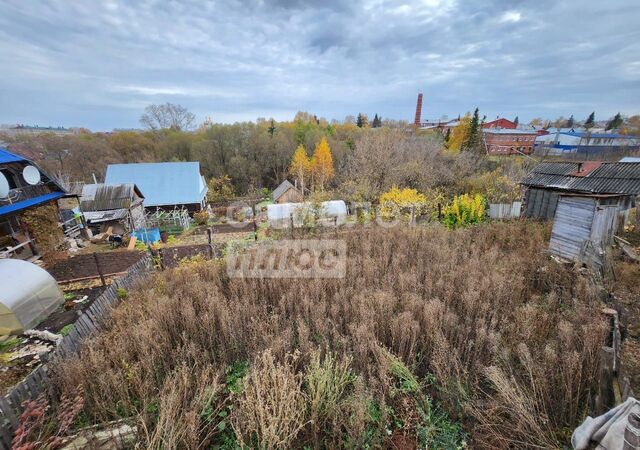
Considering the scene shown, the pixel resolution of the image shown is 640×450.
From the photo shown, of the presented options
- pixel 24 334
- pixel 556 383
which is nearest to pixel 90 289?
pixel 24 334

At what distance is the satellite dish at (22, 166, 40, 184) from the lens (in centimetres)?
1097

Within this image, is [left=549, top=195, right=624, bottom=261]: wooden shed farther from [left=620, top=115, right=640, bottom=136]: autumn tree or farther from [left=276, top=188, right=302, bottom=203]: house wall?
[left=620, top=115, right=640, bottom=136]: autumn tree

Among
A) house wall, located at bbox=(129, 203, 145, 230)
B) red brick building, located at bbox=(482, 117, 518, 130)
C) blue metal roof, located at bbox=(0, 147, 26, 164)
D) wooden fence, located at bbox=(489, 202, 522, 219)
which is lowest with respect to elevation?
house wall, located at bbox=(129, 203, 145, 230)

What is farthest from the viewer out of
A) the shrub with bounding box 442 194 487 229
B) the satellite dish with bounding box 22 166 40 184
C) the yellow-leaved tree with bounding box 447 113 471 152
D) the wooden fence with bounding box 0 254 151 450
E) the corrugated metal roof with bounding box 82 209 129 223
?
the yellow-leaved tree with bounding box 447 113 471 152

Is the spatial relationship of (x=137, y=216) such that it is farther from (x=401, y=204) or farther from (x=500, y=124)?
(x=500, y=124)

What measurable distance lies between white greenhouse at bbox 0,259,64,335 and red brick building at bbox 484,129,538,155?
5214 cm

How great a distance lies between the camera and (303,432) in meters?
3.41

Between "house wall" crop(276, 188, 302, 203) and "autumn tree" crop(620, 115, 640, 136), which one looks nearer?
"house wall" crop(276, 188, 302, 203)

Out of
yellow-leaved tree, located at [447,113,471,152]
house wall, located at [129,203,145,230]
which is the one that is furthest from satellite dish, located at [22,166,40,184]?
yellow-leaved tree, located at [447,113,471,152]

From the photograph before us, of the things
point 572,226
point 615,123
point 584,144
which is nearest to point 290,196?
point 572,226

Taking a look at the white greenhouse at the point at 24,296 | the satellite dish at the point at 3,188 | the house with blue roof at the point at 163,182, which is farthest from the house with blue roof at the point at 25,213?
the house with blue roof at the point at 163,182

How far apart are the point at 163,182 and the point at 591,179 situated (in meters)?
24.6

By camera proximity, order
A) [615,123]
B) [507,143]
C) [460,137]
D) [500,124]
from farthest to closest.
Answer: [615,123] < [500,124] < [507,143] < [460,137]

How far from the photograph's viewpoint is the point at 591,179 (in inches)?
409
